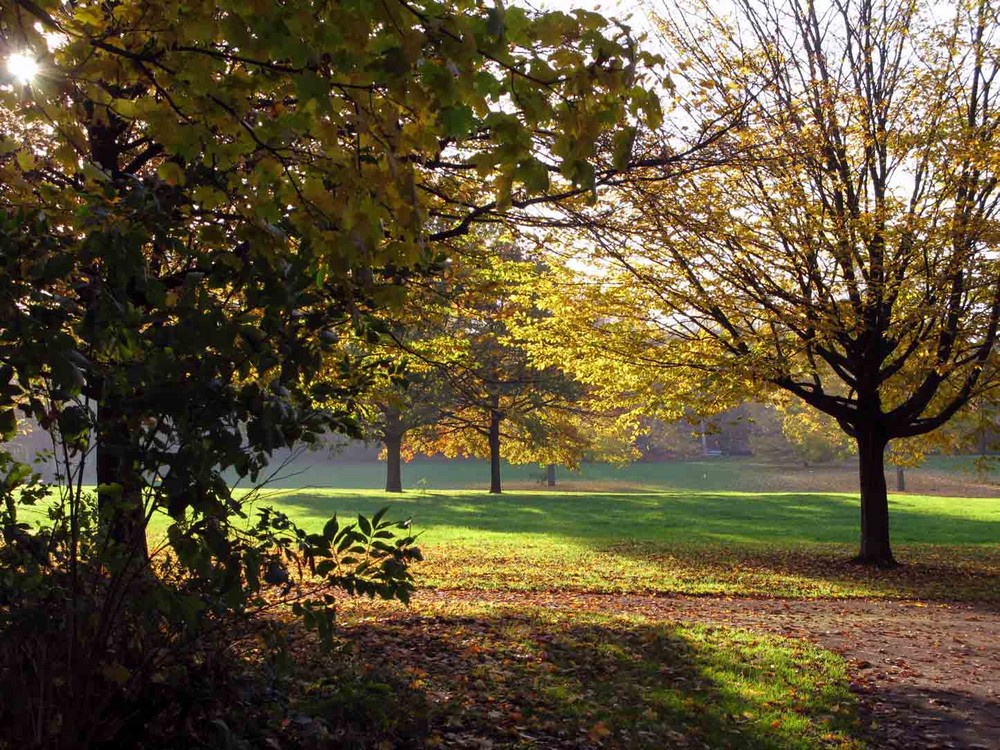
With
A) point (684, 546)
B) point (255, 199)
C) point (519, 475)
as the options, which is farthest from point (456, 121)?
point (519, 475)

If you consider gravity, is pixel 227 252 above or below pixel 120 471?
above

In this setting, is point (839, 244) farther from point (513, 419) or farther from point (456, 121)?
point (513, 419)

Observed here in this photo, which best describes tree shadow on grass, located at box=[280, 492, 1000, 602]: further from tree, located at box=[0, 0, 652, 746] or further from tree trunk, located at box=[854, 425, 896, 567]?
tree, located at box=[0, 0, 652, 746]

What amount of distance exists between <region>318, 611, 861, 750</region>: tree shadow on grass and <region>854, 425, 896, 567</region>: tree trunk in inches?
297

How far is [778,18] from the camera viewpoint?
44.5ft

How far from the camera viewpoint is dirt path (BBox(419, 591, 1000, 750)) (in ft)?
18.0

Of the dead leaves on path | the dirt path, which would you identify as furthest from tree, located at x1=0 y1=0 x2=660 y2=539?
the dead leaves on path

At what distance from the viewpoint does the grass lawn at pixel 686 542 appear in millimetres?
12516

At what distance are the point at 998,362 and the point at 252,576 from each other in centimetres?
1262

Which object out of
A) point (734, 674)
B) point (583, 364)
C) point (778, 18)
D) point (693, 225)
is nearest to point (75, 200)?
point (734, 674)

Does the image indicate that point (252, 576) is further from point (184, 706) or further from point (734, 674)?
point (734, 674)

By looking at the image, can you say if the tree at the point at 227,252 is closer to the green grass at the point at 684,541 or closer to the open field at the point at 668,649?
the green grass at the point at 684,541

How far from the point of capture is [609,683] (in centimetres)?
593

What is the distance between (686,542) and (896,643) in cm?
1001
